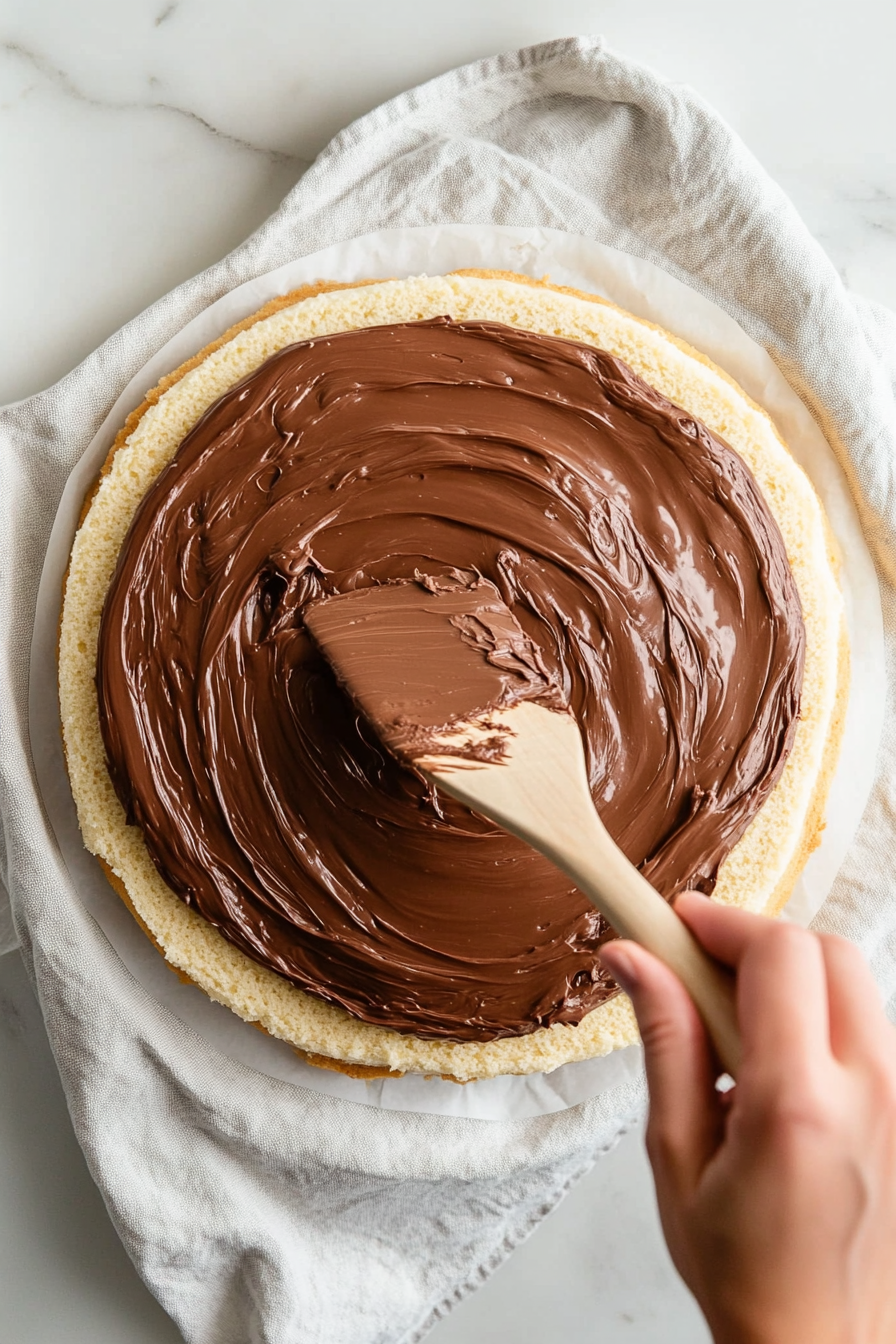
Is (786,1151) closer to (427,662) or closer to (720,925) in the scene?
(720,925)

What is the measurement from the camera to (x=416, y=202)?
2.32 m

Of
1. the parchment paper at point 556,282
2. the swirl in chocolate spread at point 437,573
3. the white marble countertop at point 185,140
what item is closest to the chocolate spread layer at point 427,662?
the swirl in chocolate spread at point 437,573

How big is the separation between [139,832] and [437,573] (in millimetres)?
800

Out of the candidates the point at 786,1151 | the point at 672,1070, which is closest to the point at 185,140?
the point at 672,1070

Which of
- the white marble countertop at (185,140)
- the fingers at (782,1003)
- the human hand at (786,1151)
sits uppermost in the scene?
the white marble countertop at (185,140)

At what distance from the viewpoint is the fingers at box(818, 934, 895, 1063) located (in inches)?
45.1

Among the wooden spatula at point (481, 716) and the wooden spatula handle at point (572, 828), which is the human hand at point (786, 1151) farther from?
the wooden spatula at point (481, 716)

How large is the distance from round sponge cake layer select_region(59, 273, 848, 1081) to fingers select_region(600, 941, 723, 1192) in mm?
852

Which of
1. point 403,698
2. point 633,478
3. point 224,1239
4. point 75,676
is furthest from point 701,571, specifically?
point 224,1239

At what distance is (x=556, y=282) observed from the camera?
7.60ft

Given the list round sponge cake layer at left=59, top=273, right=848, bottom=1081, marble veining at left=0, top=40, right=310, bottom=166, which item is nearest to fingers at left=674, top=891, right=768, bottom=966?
round sponge cake layer at left=59, top=273, right=848, bottom=1081

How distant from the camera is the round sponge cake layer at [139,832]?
2043 millimetres

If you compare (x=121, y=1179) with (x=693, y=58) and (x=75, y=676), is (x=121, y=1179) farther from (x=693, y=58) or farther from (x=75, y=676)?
(x=693, y=58)

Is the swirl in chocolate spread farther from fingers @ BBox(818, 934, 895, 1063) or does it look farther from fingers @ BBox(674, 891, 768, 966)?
fingers @ BBox(818, 934, 895, 1063)
